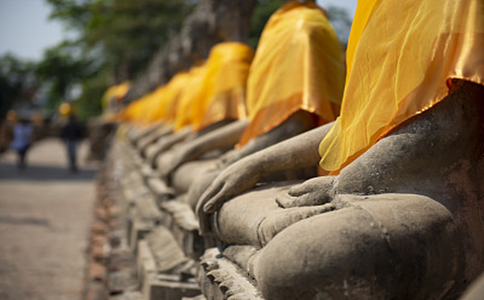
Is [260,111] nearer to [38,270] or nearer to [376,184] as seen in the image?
[376,184]

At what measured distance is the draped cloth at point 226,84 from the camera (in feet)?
16.6

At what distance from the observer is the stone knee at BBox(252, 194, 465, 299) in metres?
1.79

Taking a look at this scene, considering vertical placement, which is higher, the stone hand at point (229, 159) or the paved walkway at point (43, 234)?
the stone hand at point (229, 159)

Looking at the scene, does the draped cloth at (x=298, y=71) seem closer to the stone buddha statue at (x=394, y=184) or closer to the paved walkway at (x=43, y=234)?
the stone buddha statue at (x=394, y=184)

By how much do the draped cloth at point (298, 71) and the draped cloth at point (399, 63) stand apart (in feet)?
2.17

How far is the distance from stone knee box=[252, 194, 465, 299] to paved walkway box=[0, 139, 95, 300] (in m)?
3.29

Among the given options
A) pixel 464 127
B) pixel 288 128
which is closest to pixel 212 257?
pixel 288 128

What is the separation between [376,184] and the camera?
215 centimetres

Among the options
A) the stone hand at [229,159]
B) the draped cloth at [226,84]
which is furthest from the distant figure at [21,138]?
the stone hand at [229,159]

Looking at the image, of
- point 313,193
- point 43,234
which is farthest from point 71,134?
point 313,193

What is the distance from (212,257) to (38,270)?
3088mm

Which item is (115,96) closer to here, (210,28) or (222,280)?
(210,28)

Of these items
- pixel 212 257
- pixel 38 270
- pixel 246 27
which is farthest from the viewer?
pixel 246 27

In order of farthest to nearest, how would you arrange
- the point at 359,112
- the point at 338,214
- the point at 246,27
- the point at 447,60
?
1. the point at 246,27
2. the point at 359,112
3. the point at 447,60
4. the point at 338,214
